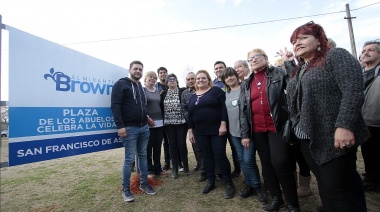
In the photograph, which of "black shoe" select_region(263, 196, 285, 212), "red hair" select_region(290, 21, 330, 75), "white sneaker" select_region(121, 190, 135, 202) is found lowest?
"black shoe" select_region(263, 196, 285, 212)

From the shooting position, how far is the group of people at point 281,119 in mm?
1671

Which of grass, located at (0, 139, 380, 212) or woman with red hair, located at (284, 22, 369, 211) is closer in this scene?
woman with red hair, located at (284, 22, 369, 211)

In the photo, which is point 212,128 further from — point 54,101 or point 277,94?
point 54,101

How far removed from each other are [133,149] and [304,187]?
8.72ft

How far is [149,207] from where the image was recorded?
3191mm

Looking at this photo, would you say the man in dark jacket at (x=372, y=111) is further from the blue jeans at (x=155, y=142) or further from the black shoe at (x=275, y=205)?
the blue jeans at (x=155, y=142)

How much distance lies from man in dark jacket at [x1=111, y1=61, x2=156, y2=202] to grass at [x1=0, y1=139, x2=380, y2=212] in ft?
0.98

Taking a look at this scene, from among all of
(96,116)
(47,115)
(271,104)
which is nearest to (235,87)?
(271,104)

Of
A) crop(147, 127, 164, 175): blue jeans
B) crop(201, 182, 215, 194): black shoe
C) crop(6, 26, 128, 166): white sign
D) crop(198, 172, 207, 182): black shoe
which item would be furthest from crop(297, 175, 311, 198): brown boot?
crop(6, 26, 128, 166): white sign

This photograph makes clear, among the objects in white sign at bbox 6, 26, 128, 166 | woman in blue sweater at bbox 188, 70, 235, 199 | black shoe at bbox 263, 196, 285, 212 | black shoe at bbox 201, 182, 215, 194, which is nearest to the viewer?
white sign at bbox 6, 26, 128, 166

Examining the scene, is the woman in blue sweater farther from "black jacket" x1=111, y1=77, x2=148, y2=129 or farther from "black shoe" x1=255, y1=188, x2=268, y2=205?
"black jacket" x1=111, y1=77, x2=148, y2=129

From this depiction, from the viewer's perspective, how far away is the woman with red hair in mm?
1573

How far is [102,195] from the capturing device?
366cm

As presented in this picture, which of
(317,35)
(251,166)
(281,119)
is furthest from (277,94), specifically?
(251,166)
